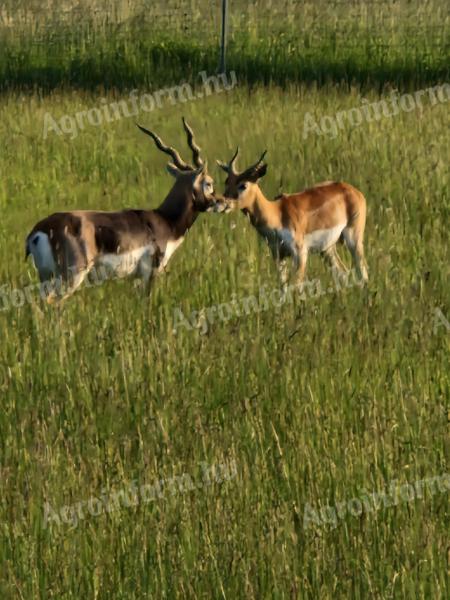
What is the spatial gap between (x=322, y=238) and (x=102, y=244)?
5.81ft

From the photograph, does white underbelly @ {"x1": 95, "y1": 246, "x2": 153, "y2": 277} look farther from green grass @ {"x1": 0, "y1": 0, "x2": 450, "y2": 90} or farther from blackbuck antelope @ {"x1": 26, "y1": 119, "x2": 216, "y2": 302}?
green grass @ {"x1": 0, "y1": 0, "x2": 450, "y2": 90}

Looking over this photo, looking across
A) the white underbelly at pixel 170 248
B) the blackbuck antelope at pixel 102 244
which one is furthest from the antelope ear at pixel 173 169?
the white underbelly at pixel 170 248

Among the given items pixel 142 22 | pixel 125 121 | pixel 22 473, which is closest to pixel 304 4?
pixel 142 22

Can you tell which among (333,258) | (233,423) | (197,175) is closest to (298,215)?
(333,258)

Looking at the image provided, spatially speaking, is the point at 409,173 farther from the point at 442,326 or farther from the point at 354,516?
the point at 354,516

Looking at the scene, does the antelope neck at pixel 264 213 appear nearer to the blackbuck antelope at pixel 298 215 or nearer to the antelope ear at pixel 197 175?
the blackbuck antelope at pixel 298 215

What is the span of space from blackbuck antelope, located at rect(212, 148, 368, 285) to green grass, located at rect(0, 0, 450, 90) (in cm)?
751

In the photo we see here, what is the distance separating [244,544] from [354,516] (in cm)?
45

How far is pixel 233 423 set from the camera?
557cm

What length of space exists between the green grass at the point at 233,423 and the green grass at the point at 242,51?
8.55 meters

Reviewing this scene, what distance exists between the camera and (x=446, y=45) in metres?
21.0

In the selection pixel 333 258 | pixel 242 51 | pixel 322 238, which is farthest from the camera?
pixel 242 51

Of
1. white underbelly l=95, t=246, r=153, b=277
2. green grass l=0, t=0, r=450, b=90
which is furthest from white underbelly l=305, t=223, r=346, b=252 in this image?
green grass l=0, t=0, r=450, b=90

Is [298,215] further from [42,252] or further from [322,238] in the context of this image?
[42,252]
